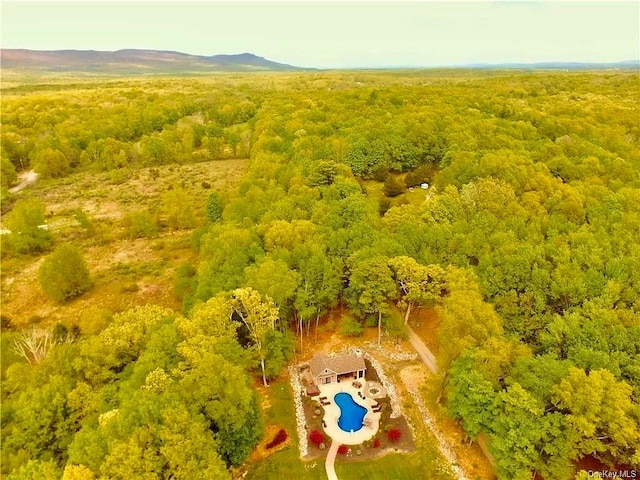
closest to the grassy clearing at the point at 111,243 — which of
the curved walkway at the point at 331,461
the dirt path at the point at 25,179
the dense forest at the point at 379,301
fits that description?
the dense forest at the point at 379,301

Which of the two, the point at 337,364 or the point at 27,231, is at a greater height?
the point at 27,231

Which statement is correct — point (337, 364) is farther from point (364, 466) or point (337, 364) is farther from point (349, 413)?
point (364, 466)

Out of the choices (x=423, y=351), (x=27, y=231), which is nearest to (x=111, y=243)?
(x=27, y=231)

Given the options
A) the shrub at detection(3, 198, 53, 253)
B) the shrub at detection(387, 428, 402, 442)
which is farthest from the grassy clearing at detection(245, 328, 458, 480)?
the shrub at detection(3, 198, 53, 253)

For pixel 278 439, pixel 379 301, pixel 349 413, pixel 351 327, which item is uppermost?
pixel 379 301

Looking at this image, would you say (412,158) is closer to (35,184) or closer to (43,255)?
(43,255)

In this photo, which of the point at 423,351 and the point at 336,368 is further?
the point at 423,351

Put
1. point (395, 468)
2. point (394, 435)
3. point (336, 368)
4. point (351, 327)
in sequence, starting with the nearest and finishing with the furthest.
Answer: point (395, 468)
point (394, 435)
point (336, 368)
point (351, 327)

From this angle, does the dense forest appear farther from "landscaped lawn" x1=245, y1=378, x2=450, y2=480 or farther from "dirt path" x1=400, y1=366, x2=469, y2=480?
"dirt path" x1=400, y1=366, x2=469, y2=480
